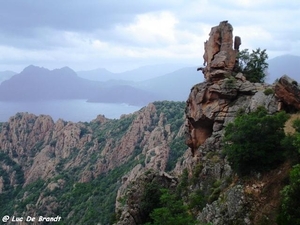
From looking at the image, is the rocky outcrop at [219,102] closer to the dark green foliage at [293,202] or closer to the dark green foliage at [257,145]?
the dark green foliage at [257,145]

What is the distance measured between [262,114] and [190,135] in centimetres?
1026

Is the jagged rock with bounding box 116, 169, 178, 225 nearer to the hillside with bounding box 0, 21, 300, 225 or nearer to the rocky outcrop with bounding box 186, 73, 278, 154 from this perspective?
the hillside with bounding box 0, 21, 300, 225

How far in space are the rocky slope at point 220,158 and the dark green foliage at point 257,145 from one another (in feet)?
2.01

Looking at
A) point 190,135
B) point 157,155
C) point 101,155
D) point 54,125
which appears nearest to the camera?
point 190,135

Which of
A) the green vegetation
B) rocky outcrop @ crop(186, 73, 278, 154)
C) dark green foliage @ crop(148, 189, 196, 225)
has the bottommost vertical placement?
dark green foliage @ crop(148, 189, 196, 225)

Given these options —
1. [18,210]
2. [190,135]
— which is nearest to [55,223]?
[18,210]

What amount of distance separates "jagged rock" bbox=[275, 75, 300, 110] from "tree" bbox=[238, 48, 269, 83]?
603 cm

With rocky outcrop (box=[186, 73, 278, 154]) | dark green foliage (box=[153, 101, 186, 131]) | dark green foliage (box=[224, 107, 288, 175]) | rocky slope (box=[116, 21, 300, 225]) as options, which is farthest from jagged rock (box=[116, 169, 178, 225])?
dark green foliage (box=[153, 101, 186, 131])

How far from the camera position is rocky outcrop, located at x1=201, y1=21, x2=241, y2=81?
96.7 ft

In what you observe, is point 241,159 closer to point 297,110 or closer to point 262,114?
point 262,114

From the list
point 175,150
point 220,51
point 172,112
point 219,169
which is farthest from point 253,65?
point 172,112

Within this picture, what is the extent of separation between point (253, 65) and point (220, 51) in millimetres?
3072

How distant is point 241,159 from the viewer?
755 inches

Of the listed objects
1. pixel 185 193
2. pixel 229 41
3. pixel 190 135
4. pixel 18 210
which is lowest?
pixel 18 210
